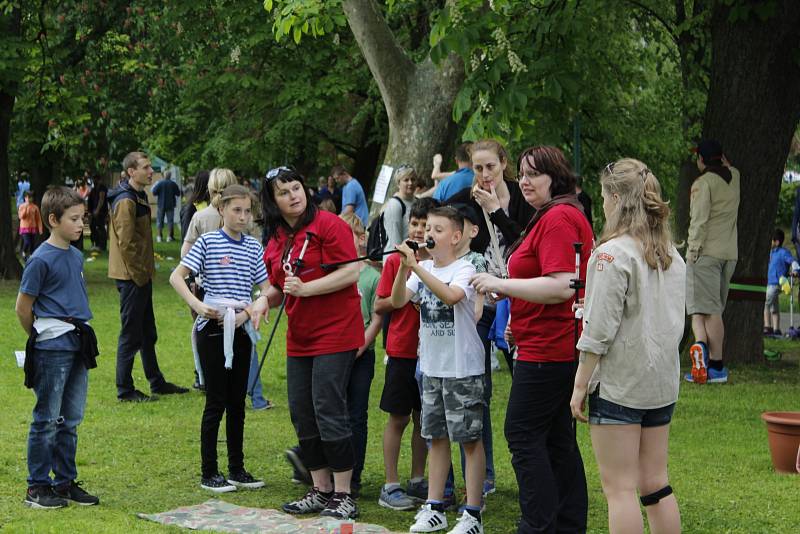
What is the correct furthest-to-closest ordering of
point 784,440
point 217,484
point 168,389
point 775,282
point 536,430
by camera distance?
point 775,282, point 168,389, point 784,440, point 217,484, point 536,430

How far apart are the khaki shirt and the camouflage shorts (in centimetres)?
117

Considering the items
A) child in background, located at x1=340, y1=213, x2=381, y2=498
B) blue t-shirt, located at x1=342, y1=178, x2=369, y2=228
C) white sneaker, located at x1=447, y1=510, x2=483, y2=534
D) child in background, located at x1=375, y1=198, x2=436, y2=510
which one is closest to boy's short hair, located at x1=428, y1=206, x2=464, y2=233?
child in background, located at x1=375, y1=198, x2=436, y2=510

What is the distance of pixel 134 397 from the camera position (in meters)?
10.3

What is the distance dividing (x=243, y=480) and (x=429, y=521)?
1650 mm

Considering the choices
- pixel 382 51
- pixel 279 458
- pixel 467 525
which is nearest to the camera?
pixel 467 525

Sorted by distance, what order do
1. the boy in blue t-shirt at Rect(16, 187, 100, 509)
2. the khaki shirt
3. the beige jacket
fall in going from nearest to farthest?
1. the khaki shirt
2. the boy in blue t-shirt at Rect(16, 187, 100, 509)
3. the beige jacket

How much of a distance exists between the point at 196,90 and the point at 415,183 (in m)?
14.3

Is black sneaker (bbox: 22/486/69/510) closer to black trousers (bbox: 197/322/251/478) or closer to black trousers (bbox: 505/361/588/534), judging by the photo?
black trousers (bbox: 197/322/251/478)

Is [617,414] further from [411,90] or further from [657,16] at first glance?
[657,16]

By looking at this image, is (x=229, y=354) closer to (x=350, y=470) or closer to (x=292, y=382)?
(x=292, y=382)

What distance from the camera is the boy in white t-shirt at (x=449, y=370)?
6.01 meters

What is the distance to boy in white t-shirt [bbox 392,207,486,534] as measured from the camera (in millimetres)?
6012

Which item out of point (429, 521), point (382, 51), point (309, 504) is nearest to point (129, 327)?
point (309, 504)

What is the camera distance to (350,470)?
653 cm
